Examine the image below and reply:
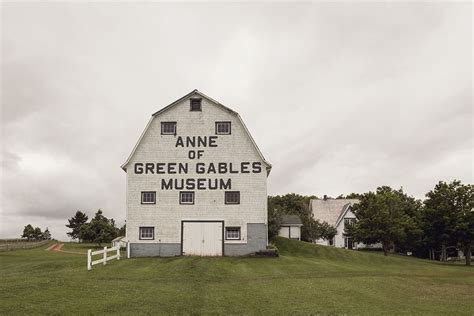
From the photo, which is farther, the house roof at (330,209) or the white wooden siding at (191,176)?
the house roof at (330,209)

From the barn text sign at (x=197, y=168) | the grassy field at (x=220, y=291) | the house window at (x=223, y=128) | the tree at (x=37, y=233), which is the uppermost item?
the house window at (x=223, y=128)

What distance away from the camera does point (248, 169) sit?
1537 inches

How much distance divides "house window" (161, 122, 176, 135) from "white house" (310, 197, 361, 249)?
44042 mm

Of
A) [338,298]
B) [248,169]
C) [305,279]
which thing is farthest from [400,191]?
[338,298]

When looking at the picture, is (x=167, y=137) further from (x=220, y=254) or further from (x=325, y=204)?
(x=325, y=204)

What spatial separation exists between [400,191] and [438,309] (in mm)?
62603

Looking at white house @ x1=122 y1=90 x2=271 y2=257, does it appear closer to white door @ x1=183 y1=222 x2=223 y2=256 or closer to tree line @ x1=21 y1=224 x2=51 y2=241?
white door @ x1=183 y1=222 x2=223 y2=256

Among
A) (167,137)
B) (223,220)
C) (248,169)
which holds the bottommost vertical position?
(223,220)

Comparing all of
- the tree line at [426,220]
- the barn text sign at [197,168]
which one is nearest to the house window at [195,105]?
the barn text sign at [197,168]

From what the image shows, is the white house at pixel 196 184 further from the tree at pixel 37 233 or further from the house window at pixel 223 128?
the tree at pixel 37 233

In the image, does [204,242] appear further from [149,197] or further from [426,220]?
[426,220]

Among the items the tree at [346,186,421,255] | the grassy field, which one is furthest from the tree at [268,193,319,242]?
the grassy field

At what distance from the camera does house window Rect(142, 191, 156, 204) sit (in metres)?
38.7

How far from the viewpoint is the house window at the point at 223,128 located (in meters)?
39.5
